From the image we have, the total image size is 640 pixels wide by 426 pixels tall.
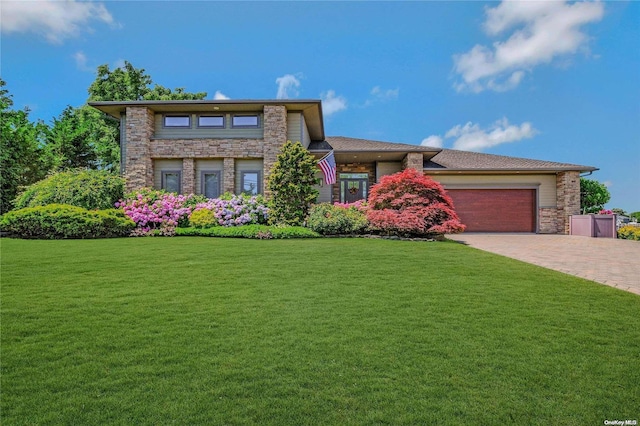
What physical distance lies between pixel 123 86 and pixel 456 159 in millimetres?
24877

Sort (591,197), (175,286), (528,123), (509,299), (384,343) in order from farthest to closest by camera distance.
→ (591,197) → (528,123) → (175,286) → (509,299) → (384,343)

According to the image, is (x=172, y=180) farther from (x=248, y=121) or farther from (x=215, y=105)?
(x=248, y=121)

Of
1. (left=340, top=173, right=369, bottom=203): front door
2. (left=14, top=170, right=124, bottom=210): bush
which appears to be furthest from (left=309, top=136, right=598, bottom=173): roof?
(left=14, top=170, right=124, bottom=210): bush

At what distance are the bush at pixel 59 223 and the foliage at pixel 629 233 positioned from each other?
2089cm

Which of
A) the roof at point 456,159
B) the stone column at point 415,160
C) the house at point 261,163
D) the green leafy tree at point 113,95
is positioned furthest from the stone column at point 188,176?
the green leafy tree at point 113,95

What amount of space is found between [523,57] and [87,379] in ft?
56.9

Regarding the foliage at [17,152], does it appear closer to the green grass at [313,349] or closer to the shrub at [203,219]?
the shrub at [203,219]

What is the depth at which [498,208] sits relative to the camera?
18.9 metres

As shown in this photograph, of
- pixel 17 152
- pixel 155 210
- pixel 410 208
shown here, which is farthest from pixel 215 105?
pixel 17 152

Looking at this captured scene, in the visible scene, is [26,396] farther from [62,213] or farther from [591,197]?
[591,197]

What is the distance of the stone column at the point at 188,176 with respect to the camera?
1683 cm

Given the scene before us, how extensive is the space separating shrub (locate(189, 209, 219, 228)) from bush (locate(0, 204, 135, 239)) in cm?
273

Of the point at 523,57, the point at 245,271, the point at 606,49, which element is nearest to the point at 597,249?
the point at 606,49

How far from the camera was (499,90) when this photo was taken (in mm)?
17172
